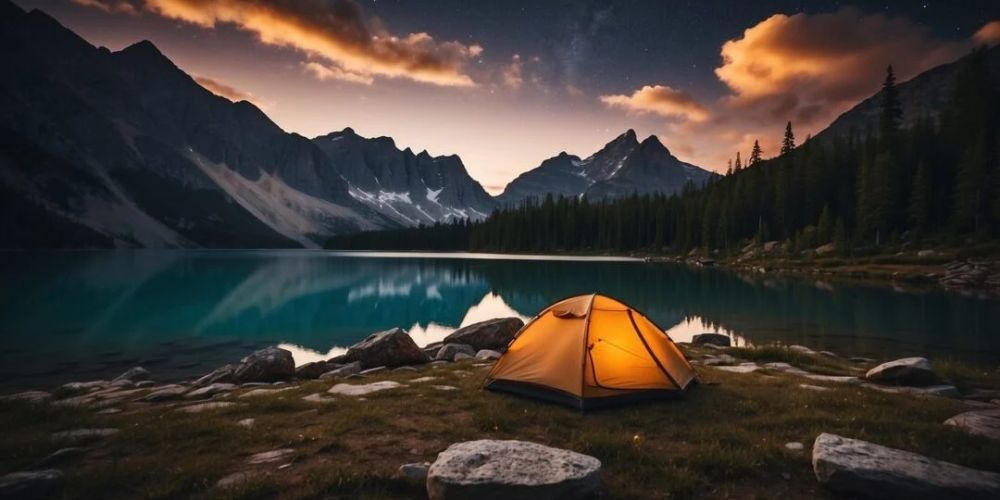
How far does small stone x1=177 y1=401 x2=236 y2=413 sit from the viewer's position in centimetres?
1016

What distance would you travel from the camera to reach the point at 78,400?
1208cm

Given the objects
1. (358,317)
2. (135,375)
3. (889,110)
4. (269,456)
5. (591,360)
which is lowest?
(358,317)

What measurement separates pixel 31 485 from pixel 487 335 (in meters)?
15.6

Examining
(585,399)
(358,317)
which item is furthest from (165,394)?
(358,317)

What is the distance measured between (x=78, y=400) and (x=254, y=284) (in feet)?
165

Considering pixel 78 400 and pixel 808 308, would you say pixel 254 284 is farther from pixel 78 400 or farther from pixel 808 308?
pixel 808 308

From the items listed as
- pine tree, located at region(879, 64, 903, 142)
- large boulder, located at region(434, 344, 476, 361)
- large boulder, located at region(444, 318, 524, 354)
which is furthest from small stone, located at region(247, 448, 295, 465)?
pine tree, located at region(879, 64, 903, 142)

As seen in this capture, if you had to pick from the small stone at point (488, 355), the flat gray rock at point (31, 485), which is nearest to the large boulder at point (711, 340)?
the small stone at point (488, 355)

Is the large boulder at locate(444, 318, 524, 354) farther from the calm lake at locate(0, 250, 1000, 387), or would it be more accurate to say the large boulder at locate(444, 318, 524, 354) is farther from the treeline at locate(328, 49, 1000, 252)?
the treeline at locate(328, 49, 1000, 252)

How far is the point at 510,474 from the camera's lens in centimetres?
564

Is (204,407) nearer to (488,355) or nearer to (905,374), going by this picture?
(488,355)

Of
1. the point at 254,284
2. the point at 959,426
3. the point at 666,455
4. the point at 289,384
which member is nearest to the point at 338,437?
the point at 666,455

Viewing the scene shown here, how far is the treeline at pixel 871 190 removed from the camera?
6338 cm

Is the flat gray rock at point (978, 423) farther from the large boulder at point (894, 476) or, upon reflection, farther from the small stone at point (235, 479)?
the small stone at point (235, 479)
